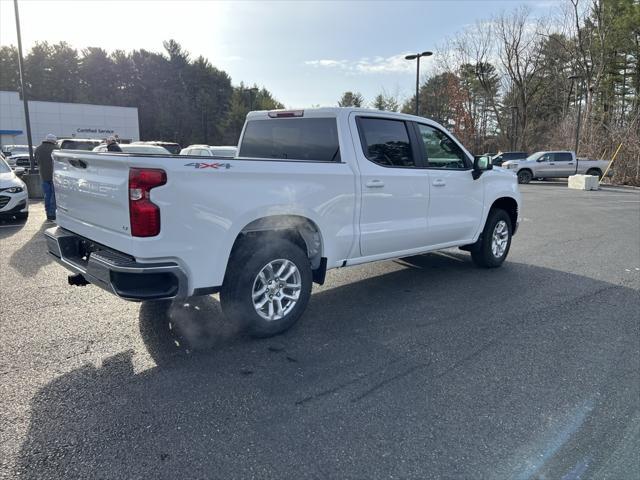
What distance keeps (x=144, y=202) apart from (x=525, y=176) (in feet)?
95.3

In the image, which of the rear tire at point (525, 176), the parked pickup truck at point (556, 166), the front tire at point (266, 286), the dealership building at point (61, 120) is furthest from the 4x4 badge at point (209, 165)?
the dealership building at point (61, 120)

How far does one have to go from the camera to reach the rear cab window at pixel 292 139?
15.5ft

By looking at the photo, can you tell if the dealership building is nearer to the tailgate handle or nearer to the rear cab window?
the rear cab window

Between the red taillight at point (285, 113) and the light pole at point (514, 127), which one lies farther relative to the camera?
the light pole at point (514, 127)

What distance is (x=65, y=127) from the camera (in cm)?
4631

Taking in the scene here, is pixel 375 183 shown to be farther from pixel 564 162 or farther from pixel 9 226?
pixel 564 162

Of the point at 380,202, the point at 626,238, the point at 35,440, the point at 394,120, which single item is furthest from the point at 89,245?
the point at 626,238

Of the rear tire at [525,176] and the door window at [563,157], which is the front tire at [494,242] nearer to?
the rear tire at [525,176]

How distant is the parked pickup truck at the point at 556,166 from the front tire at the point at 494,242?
75.8 feet

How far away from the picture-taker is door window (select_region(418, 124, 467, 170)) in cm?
552

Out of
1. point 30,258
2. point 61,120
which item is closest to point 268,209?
point 30,258

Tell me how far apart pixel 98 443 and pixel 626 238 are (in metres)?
10.2

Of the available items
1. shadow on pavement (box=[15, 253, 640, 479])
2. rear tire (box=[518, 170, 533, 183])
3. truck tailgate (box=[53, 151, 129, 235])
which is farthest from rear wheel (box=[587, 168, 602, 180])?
truck tailgate (box=[53, 151, 129, 235])

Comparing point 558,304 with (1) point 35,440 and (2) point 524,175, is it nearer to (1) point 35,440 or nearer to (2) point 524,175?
(1) point 35,440
